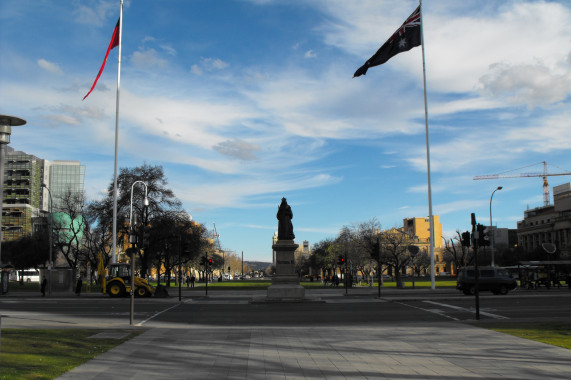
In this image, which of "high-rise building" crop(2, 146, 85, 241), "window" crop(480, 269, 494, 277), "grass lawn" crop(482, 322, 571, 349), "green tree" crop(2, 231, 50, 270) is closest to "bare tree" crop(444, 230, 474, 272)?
"window" crop(480, 269, 494, 277)

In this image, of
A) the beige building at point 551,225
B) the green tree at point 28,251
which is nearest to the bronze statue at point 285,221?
the green tree at point 28,251

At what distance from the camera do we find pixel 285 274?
34.0 m

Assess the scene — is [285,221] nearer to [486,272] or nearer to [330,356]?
[486,272]

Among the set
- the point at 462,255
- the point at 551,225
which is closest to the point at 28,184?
the point at 462,255

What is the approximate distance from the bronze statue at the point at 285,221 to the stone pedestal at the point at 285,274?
50 cm

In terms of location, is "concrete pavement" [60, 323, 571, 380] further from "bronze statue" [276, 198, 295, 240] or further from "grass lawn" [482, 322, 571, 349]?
"bronze statue" [276, 198, 295, 240]

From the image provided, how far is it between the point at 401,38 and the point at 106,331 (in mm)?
29826

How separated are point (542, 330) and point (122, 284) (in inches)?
1219

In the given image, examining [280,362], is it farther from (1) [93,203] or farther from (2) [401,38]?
(1) [93,203]

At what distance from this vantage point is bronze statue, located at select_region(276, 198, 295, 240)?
34.6m

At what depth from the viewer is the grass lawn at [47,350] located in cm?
928

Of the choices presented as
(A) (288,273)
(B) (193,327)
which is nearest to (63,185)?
(A) (288,273)

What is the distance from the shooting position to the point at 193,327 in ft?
61.4

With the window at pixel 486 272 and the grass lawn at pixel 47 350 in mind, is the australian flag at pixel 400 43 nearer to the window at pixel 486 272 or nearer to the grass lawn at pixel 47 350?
the window at pixel 486 272
